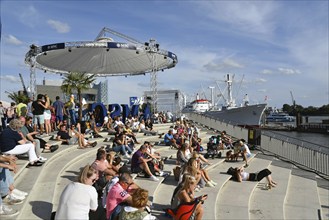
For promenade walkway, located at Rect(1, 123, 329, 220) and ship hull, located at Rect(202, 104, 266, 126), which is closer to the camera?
promenade walkway, located at Rect(1, 123, 329, 220)

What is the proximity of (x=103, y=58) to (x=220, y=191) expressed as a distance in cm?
2960

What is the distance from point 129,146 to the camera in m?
11.5

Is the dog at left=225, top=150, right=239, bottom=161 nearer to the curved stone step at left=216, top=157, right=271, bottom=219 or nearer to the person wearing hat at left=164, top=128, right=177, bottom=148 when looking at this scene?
the person wearing hat at left=164, top=128, right=177, bottom=148

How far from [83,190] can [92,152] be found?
717 centimetres

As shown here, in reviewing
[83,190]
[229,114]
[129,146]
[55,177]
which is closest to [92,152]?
[129,146]

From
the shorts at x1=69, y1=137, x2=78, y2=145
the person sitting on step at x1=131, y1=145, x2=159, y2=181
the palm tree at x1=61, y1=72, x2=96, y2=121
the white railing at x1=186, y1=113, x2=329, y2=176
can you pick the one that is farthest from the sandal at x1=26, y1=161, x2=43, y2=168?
the palm tree at x1=61, y1=72, x2=96, y2=121

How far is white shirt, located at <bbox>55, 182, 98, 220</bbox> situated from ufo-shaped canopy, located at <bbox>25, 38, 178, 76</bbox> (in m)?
23.1

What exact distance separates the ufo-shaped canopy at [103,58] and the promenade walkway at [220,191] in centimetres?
1674

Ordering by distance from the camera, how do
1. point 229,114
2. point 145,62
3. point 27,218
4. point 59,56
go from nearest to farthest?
point 27,218 → point 59,56 → point 145,62 → point 229,114

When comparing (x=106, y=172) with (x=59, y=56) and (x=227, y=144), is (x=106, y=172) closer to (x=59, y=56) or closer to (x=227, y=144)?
(x=227, y=144)

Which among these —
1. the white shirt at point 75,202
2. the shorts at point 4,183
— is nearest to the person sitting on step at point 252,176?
the white shirt at point 75,202

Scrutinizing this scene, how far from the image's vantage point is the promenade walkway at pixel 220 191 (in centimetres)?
586

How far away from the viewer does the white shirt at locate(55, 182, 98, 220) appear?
3.83m

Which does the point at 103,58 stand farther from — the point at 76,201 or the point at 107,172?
the point at 76,201
